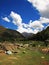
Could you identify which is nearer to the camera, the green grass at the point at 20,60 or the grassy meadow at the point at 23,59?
the green grass at the point at 20,60

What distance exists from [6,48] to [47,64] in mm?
23358

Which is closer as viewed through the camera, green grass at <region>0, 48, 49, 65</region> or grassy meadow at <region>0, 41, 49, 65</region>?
green grass at <region>0, 48, 49, 65</region>

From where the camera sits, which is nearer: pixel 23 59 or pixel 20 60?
pixel 20 60

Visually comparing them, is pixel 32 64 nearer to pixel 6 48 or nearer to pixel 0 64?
pixel 0 64

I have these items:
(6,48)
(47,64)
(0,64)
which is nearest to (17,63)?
(0,64)

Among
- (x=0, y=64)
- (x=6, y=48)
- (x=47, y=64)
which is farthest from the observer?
(x=6, y=48)

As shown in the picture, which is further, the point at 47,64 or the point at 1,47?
the point at 1,47

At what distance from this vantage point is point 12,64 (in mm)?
36219

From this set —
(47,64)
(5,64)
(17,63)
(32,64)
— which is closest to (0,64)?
(5,64)

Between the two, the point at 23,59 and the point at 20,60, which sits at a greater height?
the point at 23,59

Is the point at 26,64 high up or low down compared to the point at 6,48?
down

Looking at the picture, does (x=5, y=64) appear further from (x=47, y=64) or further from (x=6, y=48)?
(x=6, y=48)

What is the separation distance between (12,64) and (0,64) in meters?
2.69

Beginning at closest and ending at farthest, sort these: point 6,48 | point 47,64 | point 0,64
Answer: point 0,64
point 47,64
point 6,48
